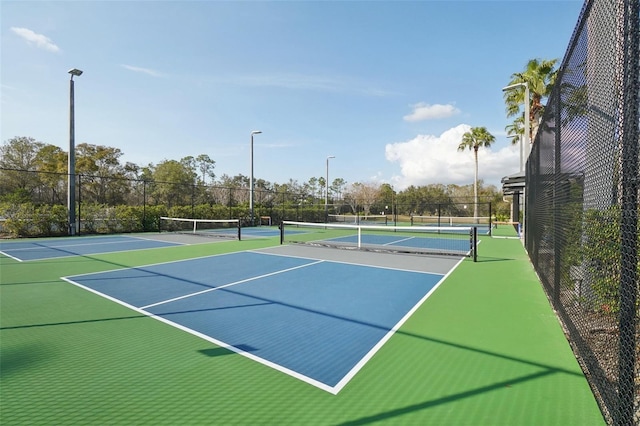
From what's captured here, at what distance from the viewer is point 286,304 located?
5.33 meters

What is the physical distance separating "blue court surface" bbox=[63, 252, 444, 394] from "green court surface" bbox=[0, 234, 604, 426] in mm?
214

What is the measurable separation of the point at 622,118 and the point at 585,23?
1.49m

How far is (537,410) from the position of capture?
2547 mm

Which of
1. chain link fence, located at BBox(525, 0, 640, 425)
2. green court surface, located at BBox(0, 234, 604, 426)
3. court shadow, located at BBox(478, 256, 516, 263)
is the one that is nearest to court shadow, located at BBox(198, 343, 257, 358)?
green court surface, located at BBox(0, 234, 604, 426)

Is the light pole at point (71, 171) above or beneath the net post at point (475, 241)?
above

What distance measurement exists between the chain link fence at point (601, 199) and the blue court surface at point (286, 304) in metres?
1.92

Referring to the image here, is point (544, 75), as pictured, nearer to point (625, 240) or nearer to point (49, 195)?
point (625, 240)

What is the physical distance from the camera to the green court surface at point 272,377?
253 cm

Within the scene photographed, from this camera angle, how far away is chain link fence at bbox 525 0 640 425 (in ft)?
6.27

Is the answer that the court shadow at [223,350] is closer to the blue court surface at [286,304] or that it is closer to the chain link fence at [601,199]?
the blue court surface at [286,304]

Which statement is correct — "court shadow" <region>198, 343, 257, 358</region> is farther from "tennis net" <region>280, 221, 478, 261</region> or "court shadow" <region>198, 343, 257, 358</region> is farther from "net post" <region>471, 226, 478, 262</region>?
"net post" <region>471, 226, 478, 262</region>

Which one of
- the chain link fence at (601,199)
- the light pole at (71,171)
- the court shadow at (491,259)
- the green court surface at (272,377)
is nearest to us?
the chain link fence at (601,199)

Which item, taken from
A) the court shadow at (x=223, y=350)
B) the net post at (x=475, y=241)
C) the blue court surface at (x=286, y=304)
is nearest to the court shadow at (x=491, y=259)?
the net post at (x=475, y=241)

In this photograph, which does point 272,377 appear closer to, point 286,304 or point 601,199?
point 286,304
